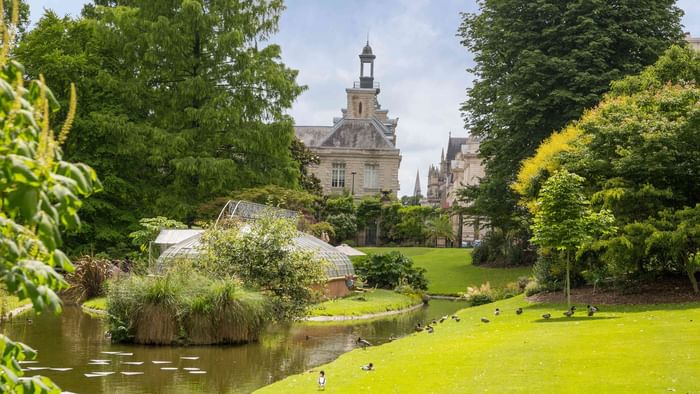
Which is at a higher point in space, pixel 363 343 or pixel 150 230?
pixel 150 230

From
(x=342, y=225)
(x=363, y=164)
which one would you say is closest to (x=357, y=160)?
(x=363, y=164)

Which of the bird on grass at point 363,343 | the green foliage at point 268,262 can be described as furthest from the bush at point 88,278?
the bird on grass at point 363,343

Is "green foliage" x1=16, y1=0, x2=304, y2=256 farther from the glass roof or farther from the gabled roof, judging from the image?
the gabled roof

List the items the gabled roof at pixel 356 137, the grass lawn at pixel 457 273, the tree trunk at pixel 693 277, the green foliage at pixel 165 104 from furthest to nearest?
the gabled roof at pixel 356 137 < the grass lawn at pixel 457 273 < the green foliage at pixel 165 104 < the tree trunk at pixel 693 277

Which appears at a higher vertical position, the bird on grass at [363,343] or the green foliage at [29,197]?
the green foliage at [29,197]

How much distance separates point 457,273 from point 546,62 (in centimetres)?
1356

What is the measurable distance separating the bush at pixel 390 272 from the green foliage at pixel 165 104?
19.4ft

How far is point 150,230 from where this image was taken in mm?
33594

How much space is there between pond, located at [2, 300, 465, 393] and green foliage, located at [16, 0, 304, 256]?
12900 millimetres

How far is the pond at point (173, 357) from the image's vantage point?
13.8 m

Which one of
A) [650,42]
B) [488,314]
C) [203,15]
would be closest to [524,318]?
[488,314]

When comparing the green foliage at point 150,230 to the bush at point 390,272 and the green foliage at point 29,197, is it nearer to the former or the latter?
the bush at point 390,272

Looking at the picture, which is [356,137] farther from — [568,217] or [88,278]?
[568,217]

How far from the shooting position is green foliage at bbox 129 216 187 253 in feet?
107
